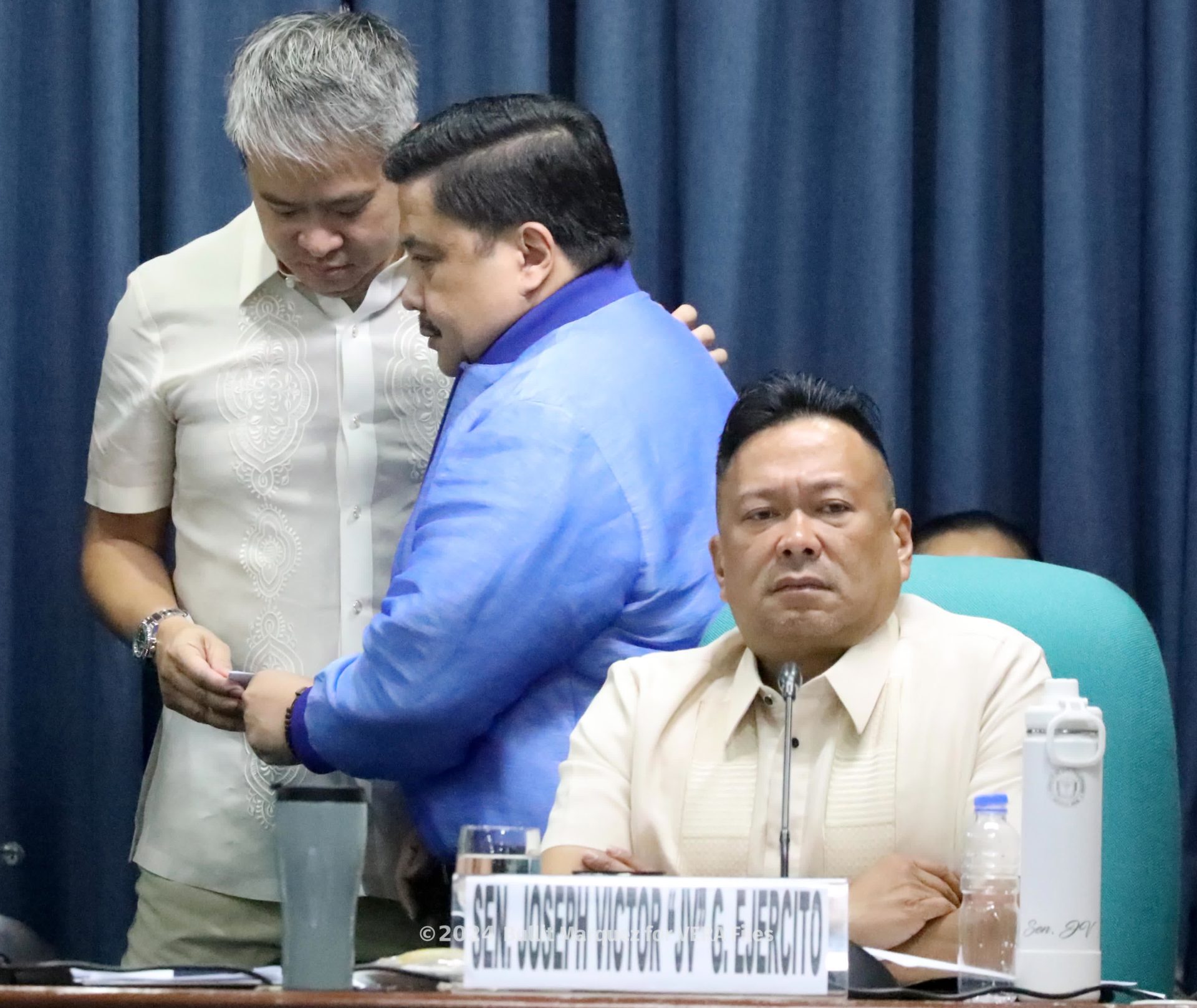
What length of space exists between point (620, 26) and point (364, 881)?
1225mm

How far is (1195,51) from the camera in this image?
8.67 ft

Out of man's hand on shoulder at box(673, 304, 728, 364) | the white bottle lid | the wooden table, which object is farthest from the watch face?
the white bottle lid

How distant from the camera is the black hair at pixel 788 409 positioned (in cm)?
195

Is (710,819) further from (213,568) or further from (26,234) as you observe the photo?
(26,234)

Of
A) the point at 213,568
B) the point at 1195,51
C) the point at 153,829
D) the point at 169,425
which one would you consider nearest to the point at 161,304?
the point at 169,425

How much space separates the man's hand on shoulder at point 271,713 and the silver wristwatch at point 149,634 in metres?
0.27

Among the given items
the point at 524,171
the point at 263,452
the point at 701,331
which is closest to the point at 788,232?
the point at 701,331

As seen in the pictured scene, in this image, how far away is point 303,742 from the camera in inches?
80.7

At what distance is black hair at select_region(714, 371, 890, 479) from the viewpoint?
1952mm

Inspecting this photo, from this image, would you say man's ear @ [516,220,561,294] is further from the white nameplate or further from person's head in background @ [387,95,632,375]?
the white nameplate

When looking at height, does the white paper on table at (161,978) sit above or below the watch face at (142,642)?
below

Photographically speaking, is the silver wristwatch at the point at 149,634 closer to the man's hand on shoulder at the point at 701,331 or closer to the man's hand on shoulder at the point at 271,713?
the man's hand on shoulder at the point at 271,713

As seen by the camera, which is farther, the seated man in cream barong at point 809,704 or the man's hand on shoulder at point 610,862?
the seated man in cream barong at point 809,704

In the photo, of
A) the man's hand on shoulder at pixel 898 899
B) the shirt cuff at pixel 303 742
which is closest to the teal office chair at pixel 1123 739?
the man's hand on shoulder at pixel 898 899
